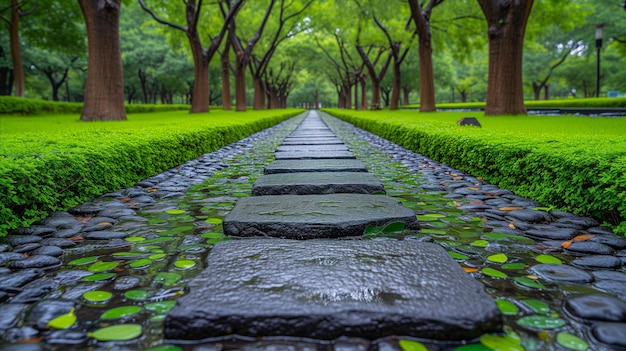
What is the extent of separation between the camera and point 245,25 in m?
26.5

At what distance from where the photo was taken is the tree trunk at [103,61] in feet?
32.0

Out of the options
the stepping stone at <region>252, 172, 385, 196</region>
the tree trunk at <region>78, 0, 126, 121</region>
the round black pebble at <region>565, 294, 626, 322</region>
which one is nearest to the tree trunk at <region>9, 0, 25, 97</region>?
the tree trunk at <region>78, 0, 126, 121</region>

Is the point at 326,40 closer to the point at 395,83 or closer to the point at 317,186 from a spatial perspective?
the point at 395,83

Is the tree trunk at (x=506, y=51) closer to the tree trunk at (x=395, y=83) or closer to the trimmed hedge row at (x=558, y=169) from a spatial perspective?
the trimmed hedge row at (x=558, y=169)

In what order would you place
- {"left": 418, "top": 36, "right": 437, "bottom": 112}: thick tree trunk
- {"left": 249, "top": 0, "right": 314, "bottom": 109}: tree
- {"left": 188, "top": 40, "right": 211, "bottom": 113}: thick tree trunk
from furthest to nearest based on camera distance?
{"left": 249, "top": 0, "right": 314, "bottom": 109}: tree → {"left": 188, "top": 40, "right": 211, "bottom": 113}: thick tree trunk → {"left": 418, "top": 36, "right": 437, "bottom": 112}: thick tree trunk

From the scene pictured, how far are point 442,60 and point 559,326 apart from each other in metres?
42.8

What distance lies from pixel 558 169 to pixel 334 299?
237 cm

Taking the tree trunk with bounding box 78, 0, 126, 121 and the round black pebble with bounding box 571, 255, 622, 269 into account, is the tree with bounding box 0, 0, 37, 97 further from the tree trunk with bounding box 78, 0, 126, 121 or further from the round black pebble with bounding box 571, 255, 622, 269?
the round black pebble with bounding box 571, 255, 622, 269

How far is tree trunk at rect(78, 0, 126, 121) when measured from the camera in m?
9.74

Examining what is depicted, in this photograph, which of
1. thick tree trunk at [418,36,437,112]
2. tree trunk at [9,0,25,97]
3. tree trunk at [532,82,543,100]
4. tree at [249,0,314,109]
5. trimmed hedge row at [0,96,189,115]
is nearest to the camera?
trimmed hedge row at [0,96,189,115]

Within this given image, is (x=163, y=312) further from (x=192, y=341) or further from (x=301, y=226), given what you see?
(x=301, y=226)

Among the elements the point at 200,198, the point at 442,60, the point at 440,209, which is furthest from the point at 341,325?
the point at 442,60

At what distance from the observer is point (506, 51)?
10.5m

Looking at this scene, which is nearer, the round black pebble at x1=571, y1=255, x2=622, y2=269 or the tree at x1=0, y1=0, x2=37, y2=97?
the round black pebble at x1=571, y1=255, x2=622, y2=269
